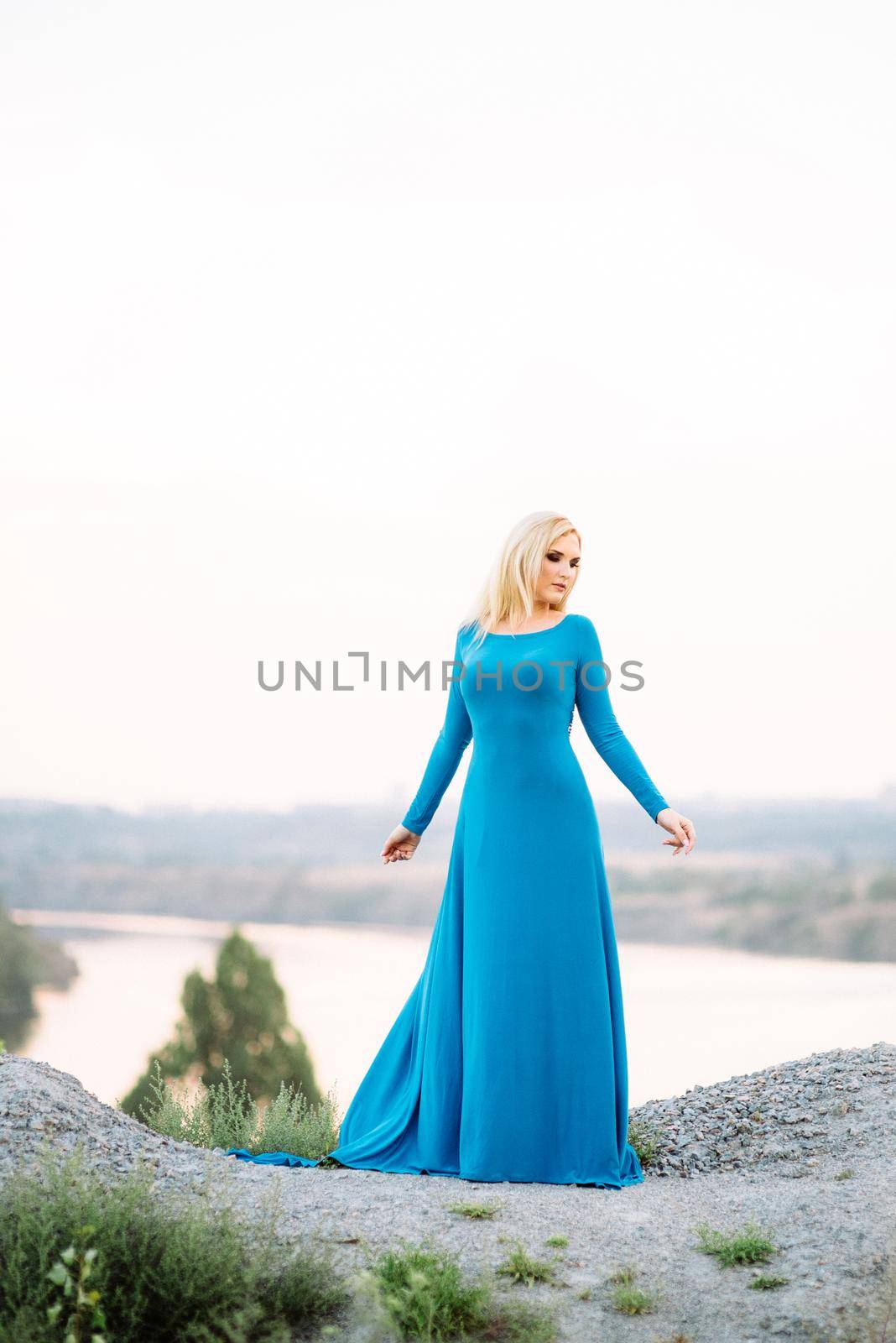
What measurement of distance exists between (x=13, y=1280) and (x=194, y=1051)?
31.3ft

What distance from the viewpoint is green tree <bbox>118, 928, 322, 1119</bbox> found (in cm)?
1274

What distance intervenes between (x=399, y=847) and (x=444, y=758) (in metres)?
0.49

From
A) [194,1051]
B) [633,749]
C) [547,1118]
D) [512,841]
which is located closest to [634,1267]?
[547,1118]

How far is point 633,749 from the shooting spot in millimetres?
5461

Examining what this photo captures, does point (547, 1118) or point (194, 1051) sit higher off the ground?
point (547, 1118)

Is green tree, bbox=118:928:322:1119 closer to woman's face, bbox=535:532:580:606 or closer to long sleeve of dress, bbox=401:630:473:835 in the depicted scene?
long sleeve of dress, bbox=401:630:473:835

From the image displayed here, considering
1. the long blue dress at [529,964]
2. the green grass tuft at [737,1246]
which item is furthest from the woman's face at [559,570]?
the green grass tuft at [737,1246]

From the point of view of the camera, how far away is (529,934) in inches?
210

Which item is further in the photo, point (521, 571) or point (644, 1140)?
point (644, 1140)

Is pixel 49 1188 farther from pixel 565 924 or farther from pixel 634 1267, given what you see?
pixel 565 924

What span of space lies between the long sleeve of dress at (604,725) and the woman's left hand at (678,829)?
0.10m

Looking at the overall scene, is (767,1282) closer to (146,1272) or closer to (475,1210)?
(475,1210)

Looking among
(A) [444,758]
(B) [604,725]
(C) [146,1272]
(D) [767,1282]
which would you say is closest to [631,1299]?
(D) [767,1282]

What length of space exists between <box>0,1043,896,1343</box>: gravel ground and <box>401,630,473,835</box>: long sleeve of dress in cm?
158
